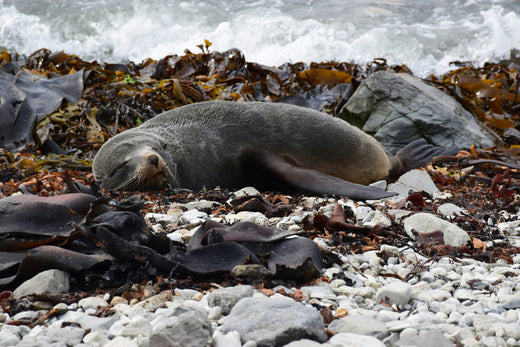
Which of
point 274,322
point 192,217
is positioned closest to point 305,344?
point 274,322

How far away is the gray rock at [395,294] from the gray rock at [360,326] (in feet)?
0.93

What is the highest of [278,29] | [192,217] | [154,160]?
[192,217]

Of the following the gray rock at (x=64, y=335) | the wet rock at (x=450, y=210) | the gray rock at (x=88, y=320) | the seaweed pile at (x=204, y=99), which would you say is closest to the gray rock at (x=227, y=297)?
the gray rock at (x=88, y=320)

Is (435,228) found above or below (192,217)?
above

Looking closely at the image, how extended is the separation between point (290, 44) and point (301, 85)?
7871 millimetres

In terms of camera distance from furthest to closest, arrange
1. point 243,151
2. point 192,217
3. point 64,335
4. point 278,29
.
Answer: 1. point 278,29
2. point 243,151
3. point 192,217
4. point 64,335

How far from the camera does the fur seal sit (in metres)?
4.68

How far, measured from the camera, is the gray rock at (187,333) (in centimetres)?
156

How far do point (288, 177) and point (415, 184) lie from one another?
1.10m

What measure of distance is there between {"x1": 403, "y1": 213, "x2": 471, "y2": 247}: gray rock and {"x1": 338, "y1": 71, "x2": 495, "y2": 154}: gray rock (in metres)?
3.43

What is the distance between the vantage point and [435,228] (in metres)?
3.07

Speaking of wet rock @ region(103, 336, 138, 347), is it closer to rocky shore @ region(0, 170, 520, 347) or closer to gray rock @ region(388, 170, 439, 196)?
rocky shore @ region(0, 170, 520, 347)

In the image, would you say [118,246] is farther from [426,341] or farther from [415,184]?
[415,184]

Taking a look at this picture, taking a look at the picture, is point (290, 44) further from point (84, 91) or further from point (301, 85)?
point (84, 91)
